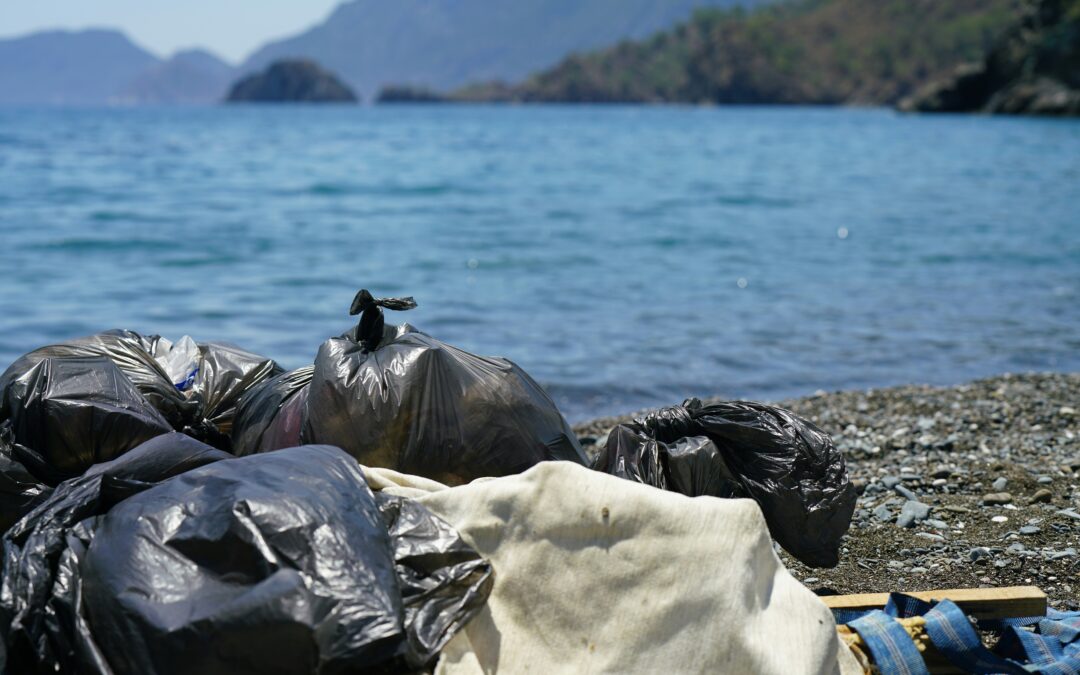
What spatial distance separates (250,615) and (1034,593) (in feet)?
6.34

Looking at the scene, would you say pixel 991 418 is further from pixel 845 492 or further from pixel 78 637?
pixel 78 637

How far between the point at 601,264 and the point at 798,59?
4817 inches

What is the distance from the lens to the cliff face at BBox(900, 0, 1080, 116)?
57.6 meters

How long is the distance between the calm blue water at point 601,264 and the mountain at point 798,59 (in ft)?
311

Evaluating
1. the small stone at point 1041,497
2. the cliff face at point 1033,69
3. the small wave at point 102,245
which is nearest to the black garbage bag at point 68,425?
the small stone at point 1041,497

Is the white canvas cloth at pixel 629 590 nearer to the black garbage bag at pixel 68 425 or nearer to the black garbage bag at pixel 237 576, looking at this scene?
the black garbage bag at pixel 237 576

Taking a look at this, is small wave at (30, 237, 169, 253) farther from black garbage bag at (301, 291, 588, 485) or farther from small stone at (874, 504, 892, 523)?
black garbage bag at (301, 291, 588, 485)

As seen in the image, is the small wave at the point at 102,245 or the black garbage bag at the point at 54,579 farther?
the small wave at the point at 102,245

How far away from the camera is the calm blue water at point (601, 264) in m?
8.23

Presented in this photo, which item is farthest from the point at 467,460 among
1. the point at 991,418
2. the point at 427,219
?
the point at 427,219

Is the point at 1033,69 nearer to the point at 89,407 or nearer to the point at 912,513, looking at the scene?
the point at 912,513

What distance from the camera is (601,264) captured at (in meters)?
12.9

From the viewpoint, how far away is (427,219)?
59.5 feet

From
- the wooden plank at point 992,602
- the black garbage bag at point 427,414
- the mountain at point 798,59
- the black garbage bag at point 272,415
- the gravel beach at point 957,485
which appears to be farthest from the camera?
the mountain at point 798,59
